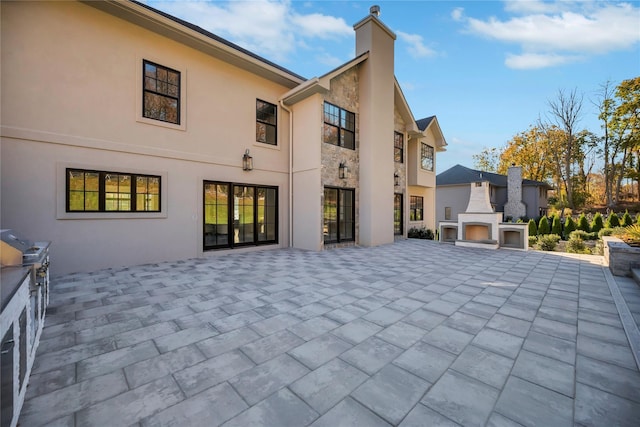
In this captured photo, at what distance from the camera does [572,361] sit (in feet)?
7.89

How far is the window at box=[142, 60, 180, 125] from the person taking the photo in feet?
21.5

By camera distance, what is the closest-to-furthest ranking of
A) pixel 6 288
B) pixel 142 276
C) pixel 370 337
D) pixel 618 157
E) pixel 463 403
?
pixel 6 288
pixel 463 403
pixel 370 337
pixel 142 276
pixel 618 157

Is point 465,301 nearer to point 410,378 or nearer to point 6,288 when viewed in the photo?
point 410,378

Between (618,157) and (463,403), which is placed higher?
(618,157)

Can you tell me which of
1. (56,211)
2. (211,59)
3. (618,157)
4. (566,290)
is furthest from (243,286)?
(618,157)

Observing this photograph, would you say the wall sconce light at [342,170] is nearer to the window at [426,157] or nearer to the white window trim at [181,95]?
the white window trim at [181,95]

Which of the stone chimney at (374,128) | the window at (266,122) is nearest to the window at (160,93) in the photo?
the window at (266,122)

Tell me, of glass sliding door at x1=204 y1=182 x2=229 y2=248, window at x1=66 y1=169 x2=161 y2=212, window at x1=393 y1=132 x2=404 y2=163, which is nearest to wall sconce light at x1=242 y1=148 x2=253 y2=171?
glass sliding door at x1=204 y1=182 x2=229 y2=248

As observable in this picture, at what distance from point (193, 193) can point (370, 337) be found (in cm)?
626

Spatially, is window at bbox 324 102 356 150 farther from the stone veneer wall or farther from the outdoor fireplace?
the outdoor fireplace

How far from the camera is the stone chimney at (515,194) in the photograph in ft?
68.9

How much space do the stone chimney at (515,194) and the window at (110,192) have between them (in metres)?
24.3

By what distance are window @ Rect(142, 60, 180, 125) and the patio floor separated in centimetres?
420

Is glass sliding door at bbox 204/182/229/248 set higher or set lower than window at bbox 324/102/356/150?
lower
